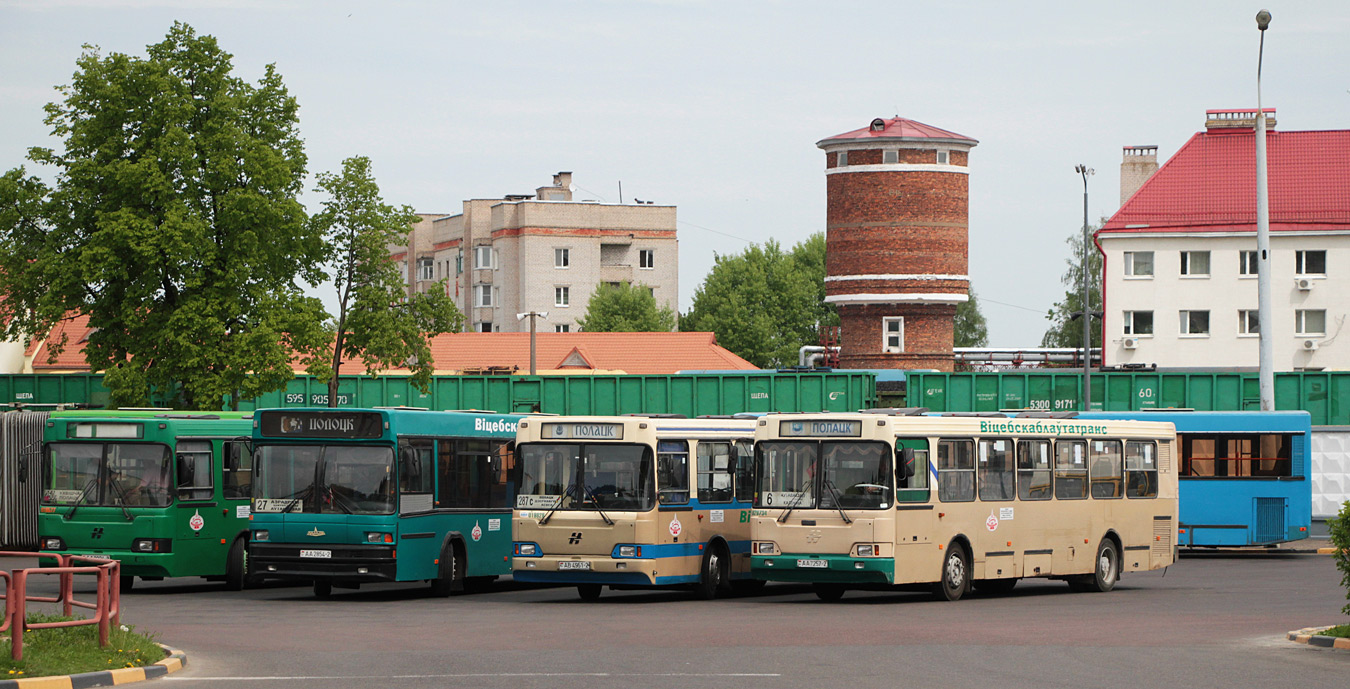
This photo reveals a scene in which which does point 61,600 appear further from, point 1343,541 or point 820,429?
point 1343,541

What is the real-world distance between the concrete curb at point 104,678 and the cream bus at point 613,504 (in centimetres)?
813

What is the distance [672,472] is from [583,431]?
4.23ft

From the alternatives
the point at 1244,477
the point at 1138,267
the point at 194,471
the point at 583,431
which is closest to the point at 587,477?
the point at 583,431

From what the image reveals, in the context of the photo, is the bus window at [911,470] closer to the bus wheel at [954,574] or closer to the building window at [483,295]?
the bus wheel at [954,574]

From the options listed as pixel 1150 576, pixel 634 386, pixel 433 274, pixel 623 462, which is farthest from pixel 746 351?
pixel 623 462

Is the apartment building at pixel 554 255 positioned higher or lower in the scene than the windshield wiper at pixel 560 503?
higher

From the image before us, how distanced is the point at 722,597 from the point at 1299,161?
5229 cm

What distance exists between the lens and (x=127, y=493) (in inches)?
962

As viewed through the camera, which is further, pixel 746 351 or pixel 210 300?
pixel 746 351

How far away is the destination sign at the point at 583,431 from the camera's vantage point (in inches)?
886

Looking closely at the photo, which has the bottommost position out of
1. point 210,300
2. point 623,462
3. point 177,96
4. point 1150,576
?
point 1150,576

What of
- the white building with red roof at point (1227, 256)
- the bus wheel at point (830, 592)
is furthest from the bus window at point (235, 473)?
the white building with red roof at point (1227, 256)

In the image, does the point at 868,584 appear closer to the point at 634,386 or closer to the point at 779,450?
the point at 779,450

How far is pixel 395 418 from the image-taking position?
2264cm
